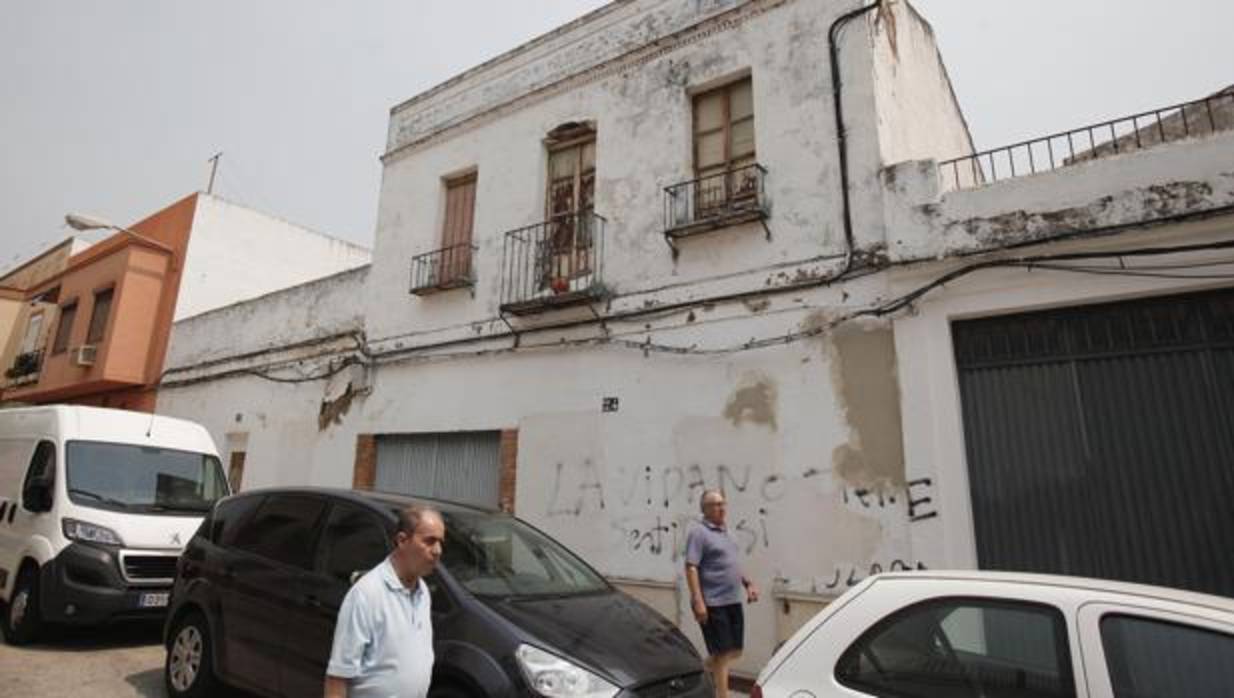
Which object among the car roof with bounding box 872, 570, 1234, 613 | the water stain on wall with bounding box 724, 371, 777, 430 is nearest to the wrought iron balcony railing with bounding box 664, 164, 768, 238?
the water stain on wall with bounding box 724, 371, 777, 430

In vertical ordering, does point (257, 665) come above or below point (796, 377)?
below

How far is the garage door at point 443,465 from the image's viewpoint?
872 centimetres

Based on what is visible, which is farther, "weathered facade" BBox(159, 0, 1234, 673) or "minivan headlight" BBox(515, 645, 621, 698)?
"weathered facade" BBox(159, 0, 1234, 673)

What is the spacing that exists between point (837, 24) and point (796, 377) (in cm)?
376

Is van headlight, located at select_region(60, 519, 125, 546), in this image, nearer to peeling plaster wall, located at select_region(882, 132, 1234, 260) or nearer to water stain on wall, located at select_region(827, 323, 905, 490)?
water stain on wall, located at select_region(827, 323, 905, 490)

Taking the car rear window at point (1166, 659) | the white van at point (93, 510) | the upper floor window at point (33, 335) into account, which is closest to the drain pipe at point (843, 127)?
the car rear window at point (1166, 659)

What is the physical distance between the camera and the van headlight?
21.5 ft

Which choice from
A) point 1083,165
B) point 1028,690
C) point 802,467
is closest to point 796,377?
point 802,467

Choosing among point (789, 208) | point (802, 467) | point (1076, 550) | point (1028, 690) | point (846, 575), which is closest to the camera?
point (1028, 690)

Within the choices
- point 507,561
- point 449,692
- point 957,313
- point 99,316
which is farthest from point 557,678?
point 99,316

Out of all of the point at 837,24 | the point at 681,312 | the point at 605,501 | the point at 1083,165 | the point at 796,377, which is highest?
the point at 837,24

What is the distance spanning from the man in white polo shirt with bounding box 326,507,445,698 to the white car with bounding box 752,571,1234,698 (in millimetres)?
1384

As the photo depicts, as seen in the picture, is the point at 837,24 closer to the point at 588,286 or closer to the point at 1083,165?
the point at 1083,165

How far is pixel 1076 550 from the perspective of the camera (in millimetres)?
5297
